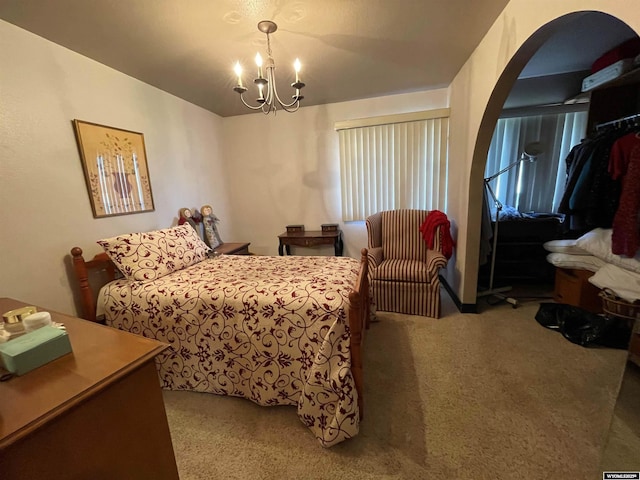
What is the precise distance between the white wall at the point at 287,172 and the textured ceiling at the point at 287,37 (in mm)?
779

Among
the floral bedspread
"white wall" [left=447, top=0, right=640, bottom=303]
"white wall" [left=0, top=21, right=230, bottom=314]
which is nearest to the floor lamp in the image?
"white wall" [left=447, top=0, right=640, bottom=303]

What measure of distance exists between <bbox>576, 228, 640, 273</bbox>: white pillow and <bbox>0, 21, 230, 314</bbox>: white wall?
414cm

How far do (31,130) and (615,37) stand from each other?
448 centimetres

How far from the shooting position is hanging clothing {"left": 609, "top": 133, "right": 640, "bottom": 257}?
191 cm

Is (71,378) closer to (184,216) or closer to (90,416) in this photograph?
(90,416)

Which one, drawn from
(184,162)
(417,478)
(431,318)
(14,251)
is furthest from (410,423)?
(184,162)

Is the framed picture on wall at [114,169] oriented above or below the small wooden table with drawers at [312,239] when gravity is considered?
above

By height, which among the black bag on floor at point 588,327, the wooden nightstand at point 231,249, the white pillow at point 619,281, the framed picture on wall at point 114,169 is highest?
the framed picture on wall at point 114,169

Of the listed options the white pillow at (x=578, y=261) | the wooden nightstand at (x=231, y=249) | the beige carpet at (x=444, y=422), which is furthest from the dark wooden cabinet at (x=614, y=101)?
the wooden nightstand at (x=231, y=249)

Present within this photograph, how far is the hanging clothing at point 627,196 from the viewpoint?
6.28ft

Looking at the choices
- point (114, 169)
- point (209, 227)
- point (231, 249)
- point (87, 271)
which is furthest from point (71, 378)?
point (209, 227)

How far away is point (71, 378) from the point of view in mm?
792

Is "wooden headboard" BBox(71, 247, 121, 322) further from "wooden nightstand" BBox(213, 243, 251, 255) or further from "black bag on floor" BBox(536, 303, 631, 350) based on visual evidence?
"black bag on floor" BBox(536, 303, 631, 350)

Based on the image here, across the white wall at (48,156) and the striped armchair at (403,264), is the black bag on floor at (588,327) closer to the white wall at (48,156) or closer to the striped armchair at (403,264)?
the striped armchair at (403,264)
